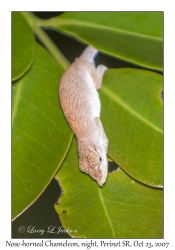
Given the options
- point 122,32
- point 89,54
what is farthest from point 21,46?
point 122,32

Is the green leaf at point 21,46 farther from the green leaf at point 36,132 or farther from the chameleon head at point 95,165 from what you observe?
the chameleon head at point 95,165

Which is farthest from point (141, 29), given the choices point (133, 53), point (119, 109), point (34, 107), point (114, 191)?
point (114, 191)

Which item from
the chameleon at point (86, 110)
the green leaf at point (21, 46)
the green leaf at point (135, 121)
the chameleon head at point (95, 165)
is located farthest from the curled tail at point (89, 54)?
the chameleon head at point (95, 165)

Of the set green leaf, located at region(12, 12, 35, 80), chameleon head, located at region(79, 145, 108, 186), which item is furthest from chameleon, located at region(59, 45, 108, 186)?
green leaf, located at region(12, 12, 35, 80)

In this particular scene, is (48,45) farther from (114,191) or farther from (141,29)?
(114,191)

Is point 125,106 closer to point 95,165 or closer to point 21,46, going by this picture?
point 95,165

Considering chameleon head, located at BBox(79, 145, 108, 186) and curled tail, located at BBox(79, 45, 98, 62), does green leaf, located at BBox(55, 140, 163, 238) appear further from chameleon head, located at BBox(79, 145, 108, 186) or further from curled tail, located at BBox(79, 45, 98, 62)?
curled tail, located at BBox(79, 45, 98, 62)
